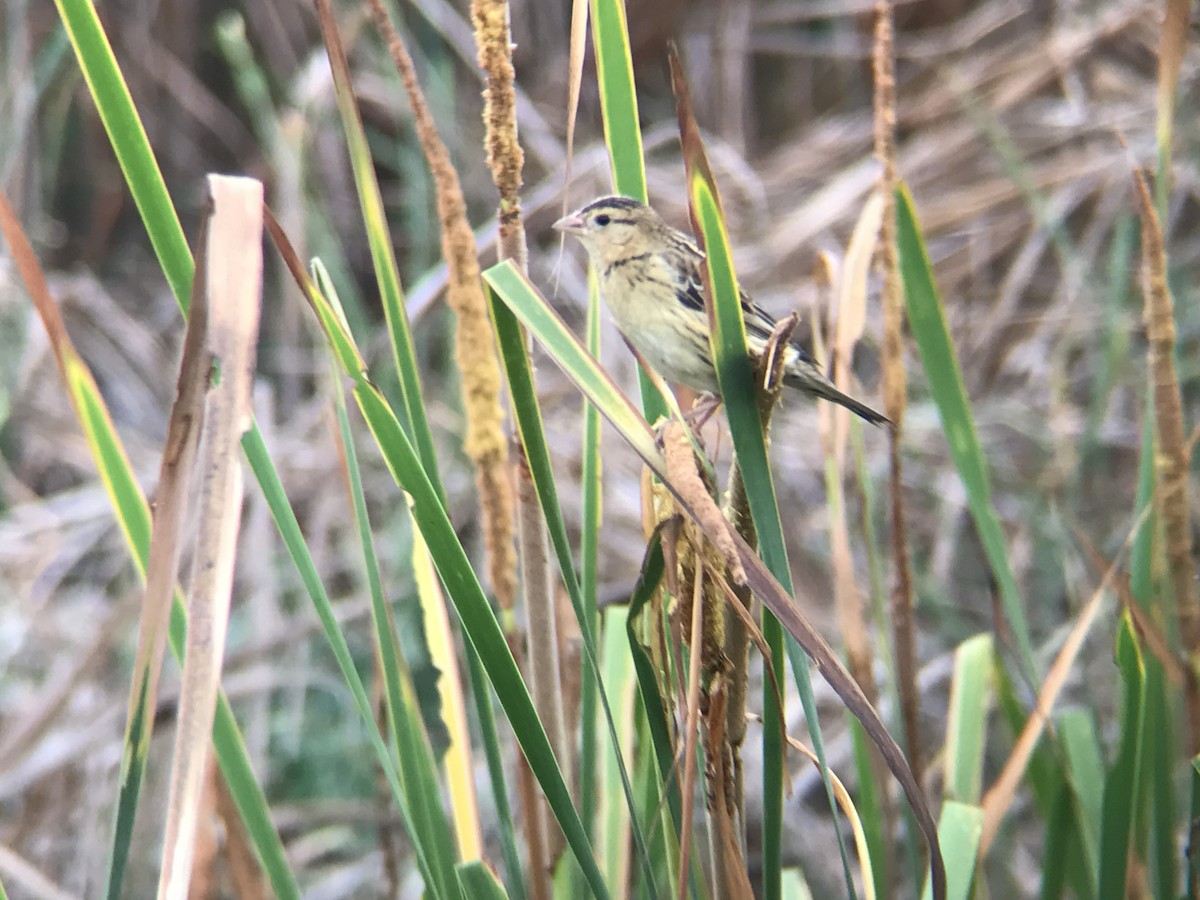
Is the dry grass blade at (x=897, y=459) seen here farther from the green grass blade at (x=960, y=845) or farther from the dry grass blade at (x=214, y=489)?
the dry grass blade at (x=214, y=489)

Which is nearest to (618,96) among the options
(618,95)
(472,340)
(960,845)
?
(618,95)

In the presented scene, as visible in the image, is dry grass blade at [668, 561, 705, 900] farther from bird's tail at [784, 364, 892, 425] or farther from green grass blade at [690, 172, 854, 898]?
bird's tail at [784, 364, 892, 425]

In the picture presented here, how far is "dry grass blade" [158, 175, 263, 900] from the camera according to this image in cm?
57

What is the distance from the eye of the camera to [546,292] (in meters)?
2.62

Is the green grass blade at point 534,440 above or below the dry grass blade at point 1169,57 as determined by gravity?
below

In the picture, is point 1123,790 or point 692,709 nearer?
point 692,709

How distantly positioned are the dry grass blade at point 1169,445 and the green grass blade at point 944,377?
0.14m

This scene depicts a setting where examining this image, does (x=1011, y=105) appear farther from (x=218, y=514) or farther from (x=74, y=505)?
(x=218, y=514)

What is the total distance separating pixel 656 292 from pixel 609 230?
102mm

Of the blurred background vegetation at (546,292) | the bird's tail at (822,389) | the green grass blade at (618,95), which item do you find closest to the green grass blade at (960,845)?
the bird's tail at (822,389)

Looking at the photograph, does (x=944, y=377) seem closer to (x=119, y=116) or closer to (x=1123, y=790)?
(x=1123, y=790)

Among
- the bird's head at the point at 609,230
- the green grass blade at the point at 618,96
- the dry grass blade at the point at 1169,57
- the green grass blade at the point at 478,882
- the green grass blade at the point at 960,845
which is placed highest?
the bird's head at the point at 609,230

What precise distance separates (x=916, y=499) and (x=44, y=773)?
1845 millimetres

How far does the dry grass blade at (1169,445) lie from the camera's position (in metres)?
0.97
